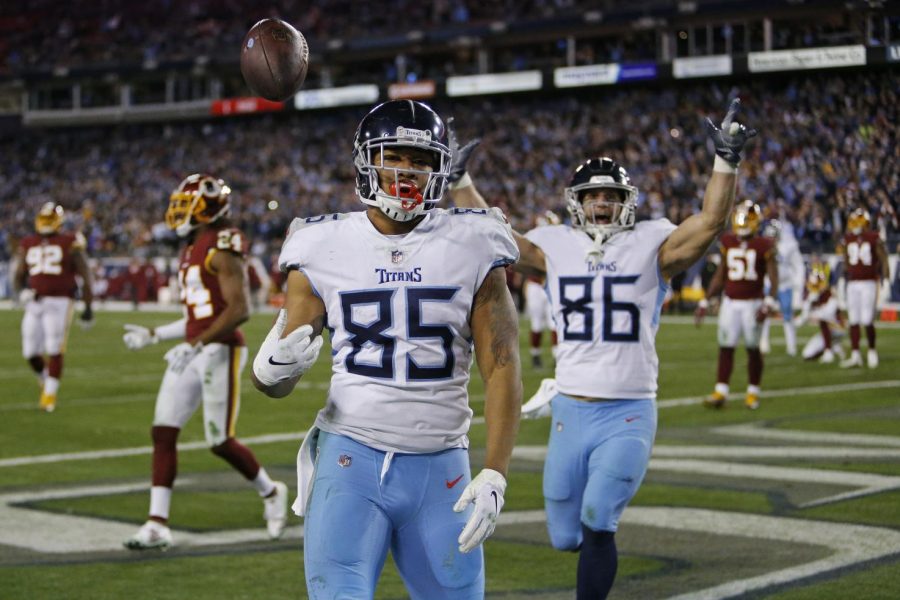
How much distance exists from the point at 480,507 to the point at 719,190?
7.30 ft

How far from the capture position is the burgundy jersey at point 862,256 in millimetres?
15453

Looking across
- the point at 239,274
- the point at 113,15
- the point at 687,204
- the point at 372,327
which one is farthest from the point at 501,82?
the point at 372,327

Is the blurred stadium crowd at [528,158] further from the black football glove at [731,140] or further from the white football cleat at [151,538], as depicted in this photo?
the black football glove at [731,140]

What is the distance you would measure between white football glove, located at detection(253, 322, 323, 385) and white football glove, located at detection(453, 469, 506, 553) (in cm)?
50

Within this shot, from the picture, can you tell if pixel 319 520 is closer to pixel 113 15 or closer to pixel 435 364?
pixel 435 364

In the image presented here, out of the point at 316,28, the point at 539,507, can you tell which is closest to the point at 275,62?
the point at 539,507

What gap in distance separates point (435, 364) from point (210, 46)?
43.9m

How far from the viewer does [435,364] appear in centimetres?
337

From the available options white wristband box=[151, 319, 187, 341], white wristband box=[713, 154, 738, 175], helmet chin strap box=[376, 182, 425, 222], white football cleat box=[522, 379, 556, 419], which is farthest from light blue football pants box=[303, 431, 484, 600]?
white wristband box=[151, 319, 187, 341]

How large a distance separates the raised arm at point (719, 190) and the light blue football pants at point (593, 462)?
673mm

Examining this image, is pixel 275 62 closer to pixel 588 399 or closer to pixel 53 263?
pixel 588 399

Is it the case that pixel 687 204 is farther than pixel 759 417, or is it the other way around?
pixel 687 204

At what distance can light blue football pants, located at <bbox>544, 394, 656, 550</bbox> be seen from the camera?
4.80m

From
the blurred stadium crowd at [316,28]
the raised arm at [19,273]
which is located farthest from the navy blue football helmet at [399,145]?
the blurred stadium crowd at [316,28]
